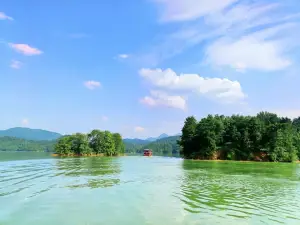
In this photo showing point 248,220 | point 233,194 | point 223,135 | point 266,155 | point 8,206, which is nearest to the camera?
point 248,220

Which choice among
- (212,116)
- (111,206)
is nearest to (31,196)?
(111,206)

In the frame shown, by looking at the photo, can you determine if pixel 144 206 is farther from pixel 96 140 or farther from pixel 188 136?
pixel 96 140

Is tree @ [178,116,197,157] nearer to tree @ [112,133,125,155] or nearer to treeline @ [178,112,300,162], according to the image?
treeline @ [178,112,300,162]

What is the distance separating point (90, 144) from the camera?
17275 centimetres

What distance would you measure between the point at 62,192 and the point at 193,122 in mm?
104378

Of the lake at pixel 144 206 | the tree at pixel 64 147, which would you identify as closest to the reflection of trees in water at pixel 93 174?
the lake at pixel 144 206

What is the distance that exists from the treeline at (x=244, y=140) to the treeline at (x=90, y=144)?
2526 inches

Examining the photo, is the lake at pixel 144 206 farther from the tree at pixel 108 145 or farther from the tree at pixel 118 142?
the tree at pixel 118 142

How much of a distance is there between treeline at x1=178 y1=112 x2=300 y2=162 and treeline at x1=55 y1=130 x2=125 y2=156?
6416 cm

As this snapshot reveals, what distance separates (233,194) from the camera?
23.9 m

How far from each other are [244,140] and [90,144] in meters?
96.9

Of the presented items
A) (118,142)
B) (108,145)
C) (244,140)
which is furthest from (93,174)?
(118,142)

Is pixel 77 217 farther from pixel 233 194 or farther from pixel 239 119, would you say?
pixel 239 119

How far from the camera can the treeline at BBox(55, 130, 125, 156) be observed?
16162 centimetres
